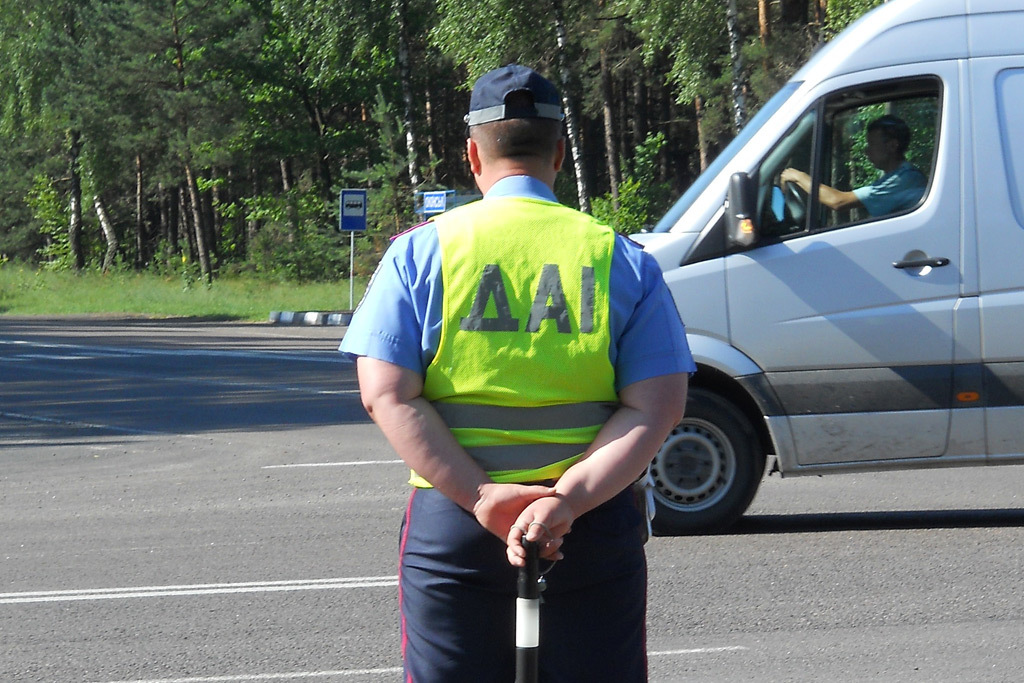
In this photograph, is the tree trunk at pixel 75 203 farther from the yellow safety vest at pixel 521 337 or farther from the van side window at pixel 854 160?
the yellow safety vest at pixel 521 337

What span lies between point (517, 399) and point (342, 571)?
4.18 metres

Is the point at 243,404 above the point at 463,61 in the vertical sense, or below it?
below

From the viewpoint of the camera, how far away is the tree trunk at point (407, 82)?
39969 mm

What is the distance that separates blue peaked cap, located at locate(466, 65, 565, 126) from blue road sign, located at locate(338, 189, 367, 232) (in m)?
27.4

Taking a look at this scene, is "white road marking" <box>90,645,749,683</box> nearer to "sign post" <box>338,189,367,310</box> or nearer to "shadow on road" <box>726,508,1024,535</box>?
"shadow on road" <box>726,508,1024,535</box>

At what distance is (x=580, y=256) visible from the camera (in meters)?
2.49

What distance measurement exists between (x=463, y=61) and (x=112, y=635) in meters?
30.7

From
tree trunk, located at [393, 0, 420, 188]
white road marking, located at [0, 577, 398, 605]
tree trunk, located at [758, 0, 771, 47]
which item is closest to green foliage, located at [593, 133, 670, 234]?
tree trunk, located at [393, 0, 420, 188]

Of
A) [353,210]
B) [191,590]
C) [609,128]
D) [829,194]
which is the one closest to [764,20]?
[609,128]

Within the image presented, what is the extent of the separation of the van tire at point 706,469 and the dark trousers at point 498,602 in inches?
176

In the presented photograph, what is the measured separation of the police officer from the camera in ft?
8.07

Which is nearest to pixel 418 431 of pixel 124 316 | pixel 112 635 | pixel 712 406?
pixel 112 635

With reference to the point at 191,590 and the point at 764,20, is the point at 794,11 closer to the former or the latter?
the point at 764,20

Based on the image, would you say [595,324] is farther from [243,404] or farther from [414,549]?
[243,404]
